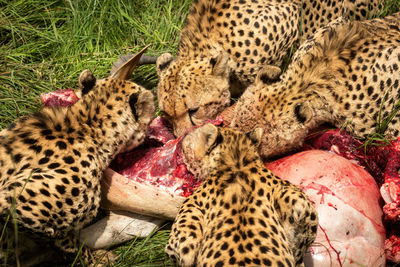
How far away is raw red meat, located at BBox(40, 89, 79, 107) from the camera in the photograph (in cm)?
488

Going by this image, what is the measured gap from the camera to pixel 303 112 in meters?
4.21

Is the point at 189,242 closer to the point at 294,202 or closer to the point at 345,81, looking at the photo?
the point at 294,202

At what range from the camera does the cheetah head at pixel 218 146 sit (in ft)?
12.7

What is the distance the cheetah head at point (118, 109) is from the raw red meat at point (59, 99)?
40 centimetres

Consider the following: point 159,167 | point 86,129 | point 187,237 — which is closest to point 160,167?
point 159,167

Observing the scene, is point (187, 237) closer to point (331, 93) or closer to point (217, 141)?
point (217, 141)

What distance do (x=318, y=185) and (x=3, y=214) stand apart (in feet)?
7.50

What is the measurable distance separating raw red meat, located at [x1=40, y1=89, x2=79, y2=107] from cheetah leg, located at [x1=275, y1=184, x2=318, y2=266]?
2232 mm

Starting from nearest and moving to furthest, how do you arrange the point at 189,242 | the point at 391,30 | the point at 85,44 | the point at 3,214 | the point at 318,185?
the point at 189,242, the point at 3,214, the point at 318,185, the point at 391,30, the point at 85,44

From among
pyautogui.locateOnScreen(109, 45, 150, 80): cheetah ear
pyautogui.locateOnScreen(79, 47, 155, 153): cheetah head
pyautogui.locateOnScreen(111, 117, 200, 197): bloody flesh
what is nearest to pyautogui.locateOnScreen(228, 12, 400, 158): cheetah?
pyautogui.locateOnScreen(111, 117, 200, 197): bloody flesh

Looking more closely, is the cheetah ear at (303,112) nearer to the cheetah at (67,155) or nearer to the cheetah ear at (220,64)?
the cheetah ear at (220,64)

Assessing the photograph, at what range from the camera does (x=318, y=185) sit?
13.3ft

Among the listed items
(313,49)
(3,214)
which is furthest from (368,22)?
(3,214)

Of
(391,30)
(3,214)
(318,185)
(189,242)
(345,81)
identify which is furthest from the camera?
(391,30)
